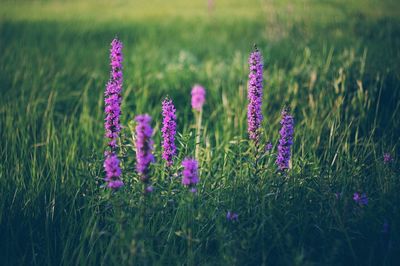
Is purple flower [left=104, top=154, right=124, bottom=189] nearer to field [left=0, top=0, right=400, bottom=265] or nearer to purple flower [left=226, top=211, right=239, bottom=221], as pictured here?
field [left=0, top=0, right=400, bottom=265]

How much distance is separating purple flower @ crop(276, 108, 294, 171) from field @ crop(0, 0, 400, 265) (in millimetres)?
86

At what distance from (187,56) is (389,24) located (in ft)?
8.92

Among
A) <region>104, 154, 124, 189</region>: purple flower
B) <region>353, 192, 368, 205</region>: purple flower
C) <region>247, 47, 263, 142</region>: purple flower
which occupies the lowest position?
<region>353, 192, 368, 205</region>: purple flower

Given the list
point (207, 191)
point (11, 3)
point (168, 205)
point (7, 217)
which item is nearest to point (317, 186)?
point (207, 191)

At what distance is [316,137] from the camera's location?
2.97 m

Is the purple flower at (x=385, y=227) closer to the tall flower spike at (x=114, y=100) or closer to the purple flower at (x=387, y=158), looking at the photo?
the purple flower at (x=387, y=158)

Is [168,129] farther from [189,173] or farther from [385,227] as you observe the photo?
[385,227]

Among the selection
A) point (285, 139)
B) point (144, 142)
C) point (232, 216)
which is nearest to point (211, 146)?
point (285, 139)

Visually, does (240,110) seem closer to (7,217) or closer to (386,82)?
(386,82)

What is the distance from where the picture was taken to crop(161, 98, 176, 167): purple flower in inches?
78.7

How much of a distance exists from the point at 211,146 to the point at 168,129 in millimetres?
1201

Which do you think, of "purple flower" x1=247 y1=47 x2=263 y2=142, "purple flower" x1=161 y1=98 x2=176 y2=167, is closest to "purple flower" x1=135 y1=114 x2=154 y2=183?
"purple flower" x1=161 y1=98 x2=176 y2=167

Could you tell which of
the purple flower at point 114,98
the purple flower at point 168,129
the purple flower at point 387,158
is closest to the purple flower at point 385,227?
the purple flower at point 387,158

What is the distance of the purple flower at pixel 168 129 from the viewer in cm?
200
